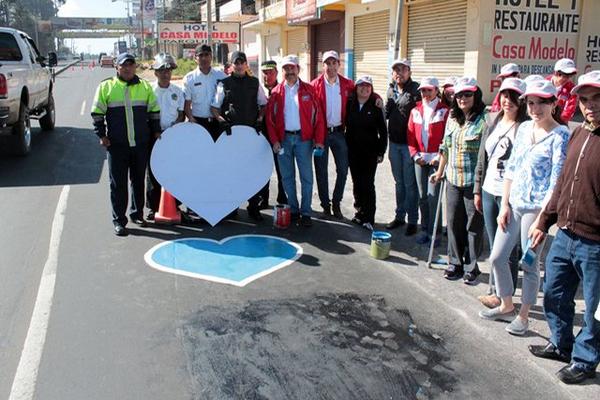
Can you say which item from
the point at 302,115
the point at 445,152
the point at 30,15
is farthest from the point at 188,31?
the point at 30,15

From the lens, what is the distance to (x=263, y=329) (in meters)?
4.18

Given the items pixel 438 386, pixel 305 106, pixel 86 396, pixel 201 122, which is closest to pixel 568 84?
pixel 305 106

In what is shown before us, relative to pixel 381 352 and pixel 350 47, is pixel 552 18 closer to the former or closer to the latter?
pixel 350 47

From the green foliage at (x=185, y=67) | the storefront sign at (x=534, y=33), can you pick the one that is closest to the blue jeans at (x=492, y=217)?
the storefront sign at (x=534, y=33)

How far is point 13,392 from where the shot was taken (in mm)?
3352

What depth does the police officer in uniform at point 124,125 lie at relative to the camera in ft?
20.3

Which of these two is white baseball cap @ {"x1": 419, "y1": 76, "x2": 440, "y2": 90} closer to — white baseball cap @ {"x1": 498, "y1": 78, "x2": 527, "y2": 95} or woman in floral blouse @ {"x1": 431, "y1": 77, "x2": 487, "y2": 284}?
woman in floral blouse @ {"x1": 431, "y1": 77, "x2": 487, "y2": 284}

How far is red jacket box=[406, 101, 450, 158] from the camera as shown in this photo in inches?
229

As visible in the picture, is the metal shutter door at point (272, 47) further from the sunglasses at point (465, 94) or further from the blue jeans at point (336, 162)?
the sunglasses at point (465, 94)

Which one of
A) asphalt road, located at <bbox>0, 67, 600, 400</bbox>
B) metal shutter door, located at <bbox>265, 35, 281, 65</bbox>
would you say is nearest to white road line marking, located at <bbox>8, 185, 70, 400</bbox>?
asphalt road, located at <bbox>0, 67, 600, 400</bbox>

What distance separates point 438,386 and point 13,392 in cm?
256

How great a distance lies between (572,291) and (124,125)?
4.80 m

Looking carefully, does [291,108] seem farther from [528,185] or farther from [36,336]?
[36,336]

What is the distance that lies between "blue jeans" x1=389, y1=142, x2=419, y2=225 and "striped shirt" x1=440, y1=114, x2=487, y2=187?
126 cm
